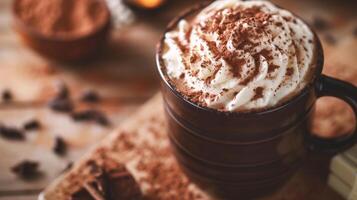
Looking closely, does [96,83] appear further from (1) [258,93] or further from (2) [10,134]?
(1) [258,93]

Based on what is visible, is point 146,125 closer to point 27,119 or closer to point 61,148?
point 61,148

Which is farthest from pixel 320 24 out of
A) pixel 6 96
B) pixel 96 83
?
pixel 6 96

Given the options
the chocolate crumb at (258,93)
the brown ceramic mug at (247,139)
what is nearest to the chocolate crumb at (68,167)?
the brown ceramic mug at (247,139)

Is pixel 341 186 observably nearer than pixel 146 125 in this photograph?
Yes

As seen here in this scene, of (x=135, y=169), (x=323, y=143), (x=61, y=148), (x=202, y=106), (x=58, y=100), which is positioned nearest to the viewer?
(x=202, y=106)

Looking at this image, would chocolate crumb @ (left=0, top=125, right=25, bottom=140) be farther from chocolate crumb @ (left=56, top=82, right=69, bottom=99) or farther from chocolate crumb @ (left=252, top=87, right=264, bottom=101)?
chocolate crumb @ (left=252, top=87, right=264, bottom=101)

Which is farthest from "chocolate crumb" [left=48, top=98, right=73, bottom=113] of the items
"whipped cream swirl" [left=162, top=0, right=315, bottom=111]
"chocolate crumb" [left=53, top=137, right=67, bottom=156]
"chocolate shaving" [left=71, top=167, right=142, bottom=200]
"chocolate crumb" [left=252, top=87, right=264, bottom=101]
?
"chocolate crumb" [left=252, top=87, right=264, bottom=101]

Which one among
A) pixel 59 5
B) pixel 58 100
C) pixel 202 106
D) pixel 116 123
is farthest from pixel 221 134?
pixel 59 5
